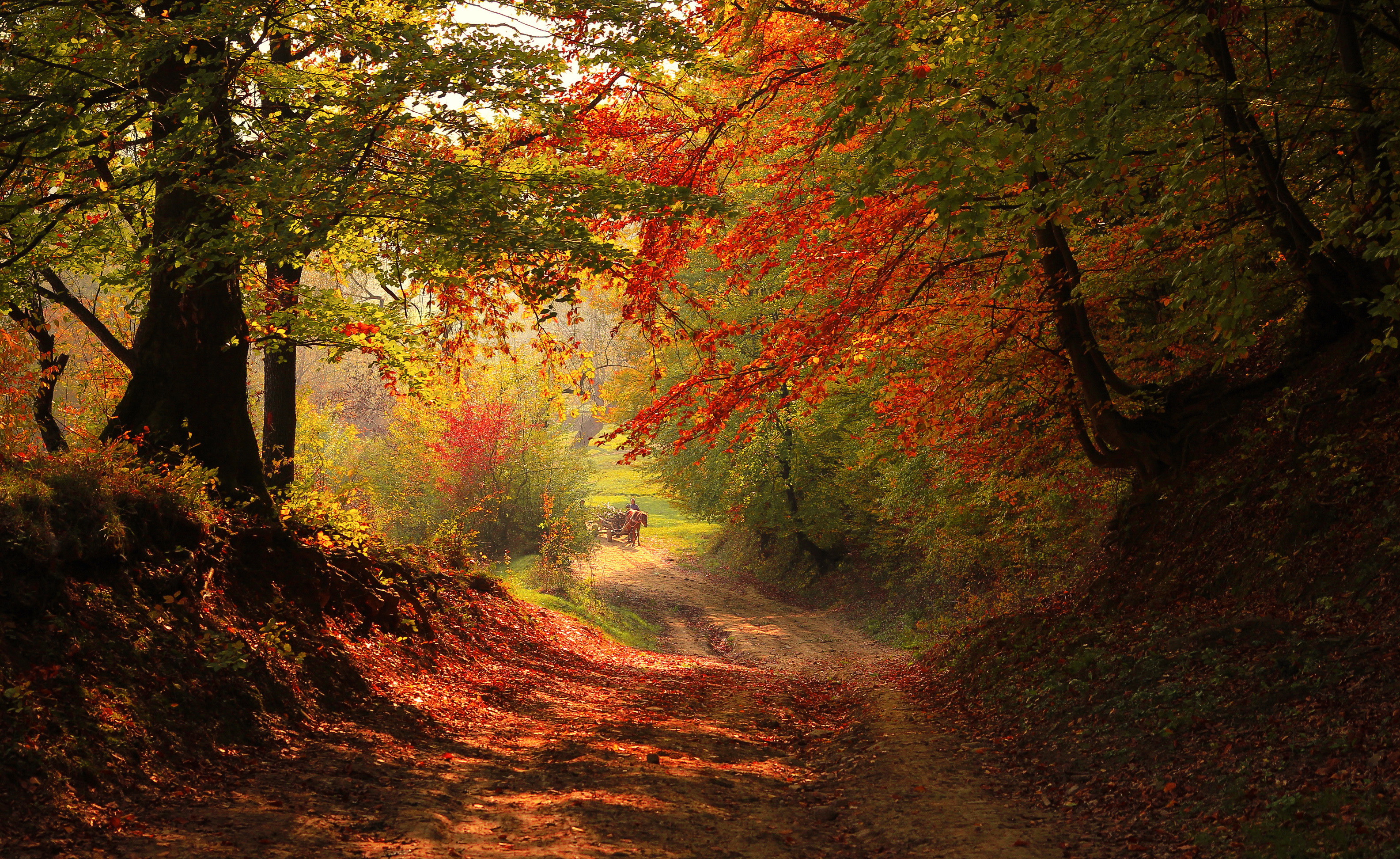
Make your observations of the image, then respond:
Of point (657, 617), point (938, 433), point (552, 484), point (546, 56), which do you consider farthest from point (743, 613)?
point (546, 56)

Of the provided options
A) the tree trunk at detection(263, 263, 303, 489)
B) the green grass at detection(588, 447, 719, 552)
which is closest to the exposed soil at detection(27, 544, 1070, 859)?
the tree trunk at detection(263, 263, 303, 489)

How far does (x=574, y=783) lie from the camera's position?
739 cm

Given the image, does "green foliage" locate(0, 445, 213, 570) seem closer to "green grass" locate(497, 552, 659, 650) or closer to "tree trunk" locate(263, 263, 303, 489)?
"tree trunk" locate(263, 263, 303, 489)

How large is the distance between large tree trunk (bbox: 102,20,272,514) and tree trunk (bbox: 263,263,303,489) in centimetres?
170

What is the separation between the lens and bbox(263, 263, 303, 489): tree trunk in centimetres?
1135

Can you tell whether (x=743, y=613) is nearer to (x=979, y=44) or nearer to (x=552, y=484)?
(x=552, y=484)

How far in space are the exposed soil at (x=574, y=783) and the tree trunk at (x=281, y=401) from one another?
301cm

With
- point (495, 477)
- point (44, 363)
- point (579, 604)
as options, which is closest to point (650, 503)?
point (495, 477)

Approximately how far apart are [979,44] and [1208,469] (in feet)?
20.2

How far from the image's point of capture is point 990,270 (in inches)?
473

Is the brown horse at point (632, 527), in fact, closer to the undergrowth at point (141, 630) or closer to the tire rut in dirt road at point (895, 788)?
the tire rut in dirt road at point (895, 788)

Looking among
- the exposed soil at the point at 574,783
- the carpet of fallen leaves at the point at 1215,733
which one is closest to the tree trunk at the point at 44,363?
the exposed soil at the point at 574,783

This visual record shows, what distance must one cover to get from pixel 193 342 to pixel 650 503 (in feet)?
175

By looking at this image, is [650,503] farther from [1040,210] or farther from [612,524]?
[1040,210]
